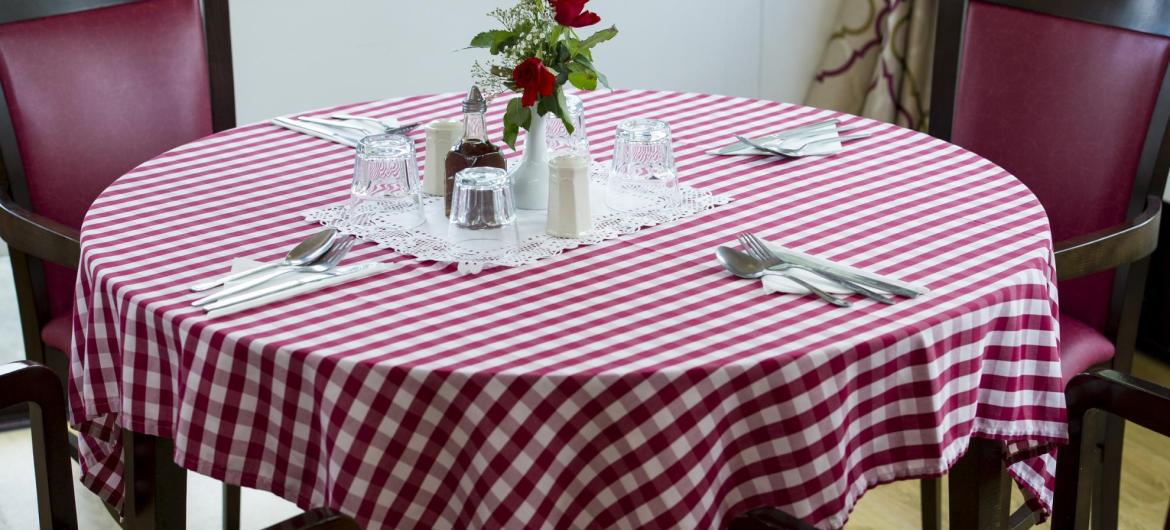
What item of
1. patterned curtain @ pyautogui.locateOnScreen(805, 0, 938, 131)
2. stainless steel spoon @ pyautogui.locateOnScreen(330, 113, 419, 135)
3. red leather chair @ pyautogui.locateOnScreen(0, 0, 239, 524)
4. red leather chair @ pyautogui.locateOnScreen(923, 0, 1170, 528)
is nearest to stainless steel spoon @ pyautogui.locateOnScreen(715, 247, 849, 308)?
red leather chair @ pyautogui.locateOnScreen(923, 0, 1170, 528)

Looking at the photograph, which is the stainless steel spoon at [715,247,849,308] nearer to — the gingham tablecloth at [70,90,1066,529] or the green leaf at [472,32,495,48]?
the gingham tablecloth at [70,90,1066,529]

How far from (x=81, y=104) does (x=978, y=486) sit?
1624 millimetres

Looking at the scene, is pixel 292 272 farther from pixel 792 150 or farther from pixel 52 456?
pixel 792 150

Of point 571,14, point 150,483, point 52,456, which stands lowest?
point 150,483

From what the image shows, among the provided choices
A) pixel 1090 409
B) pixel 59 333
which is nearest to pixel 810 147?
pixel 1090 409

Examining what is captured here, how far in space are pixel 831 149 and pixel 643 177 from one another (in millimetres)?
384

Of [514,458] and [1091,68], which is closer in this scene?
[514,458]

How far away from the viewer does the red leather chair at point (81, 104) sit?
210 cm

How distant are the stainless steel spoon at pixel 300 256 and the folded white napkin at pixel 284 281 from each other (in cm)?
1

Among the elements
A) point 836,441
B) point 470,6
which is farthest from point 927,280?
point 470,6

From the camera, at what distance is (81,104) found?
7.38 feet

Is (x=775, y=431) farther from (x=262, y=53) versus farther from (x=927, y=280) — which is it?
(x=262, y=53)

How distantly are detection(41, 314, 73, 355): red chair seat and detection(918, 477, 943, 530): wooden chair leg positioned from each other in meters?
1.47

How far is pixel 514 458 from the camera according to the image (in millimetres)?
1317
